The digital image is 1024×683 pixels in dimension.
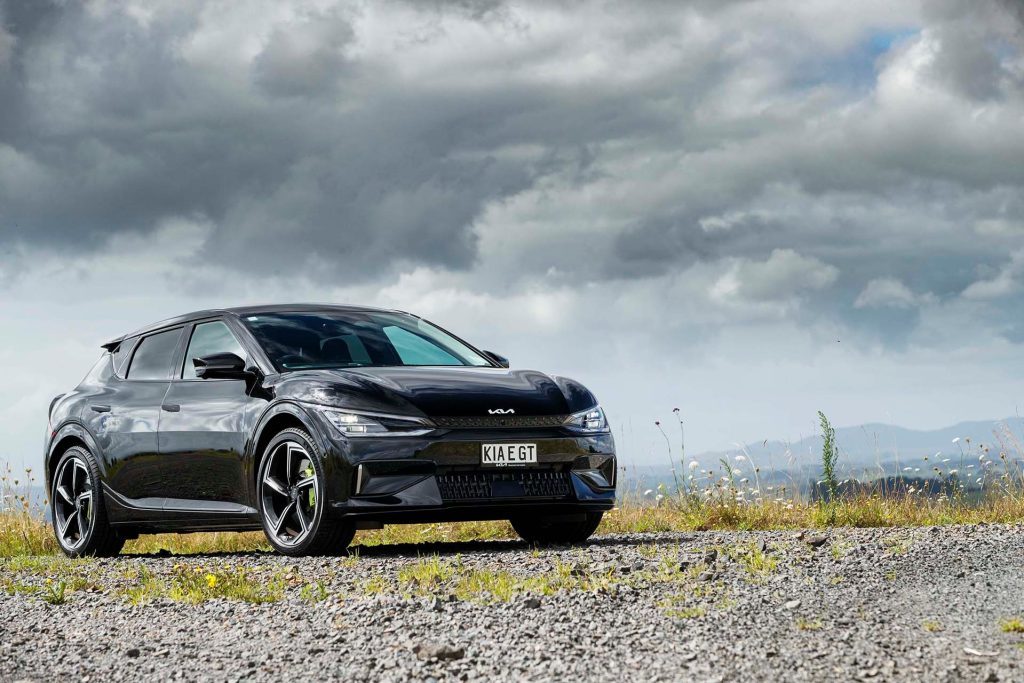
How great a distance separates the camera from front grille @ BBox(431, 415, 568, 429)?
7.88m

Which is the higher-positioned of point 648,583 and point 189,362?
point 189,362

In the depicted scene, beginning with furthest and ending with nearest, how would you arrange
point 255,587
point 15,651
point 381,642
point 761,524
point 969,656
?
point 761,524, point 255,587, point 15,651, point 381,642, point 969,656

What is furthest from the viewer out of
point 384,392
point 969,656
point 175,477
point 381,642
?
point 175,477

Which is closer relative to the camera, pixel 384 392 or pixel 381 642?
pixel 381 642

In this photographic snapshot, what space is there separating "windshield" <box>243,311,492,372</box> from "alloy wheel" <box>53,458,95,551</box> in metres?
2.27

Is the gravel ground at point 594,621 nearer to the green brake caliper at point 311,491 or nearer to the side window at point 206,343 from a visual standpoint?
the green brake caliper at point 311,491

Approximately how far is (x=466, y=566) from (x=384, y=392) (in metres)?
1.31

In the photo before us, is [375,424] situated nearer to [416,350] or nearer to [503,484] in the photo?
[503,484]

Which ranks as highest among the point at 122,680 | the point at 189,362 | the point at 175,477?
the point at 189,362

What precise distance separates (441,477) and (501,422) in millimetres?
515

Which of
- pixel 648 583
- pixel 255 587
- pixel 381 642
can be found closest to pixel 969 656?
pixel 648 583

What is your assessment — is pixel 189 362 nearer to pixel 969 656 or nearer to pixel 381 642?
pixel 381 642

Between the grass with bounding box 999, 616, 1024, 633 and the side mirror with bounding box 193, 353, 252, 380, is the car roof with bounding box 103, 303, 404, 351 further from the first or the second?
the grass with bounding box 999, 616, 1024, 633

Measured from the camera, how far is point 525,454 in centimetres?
805
